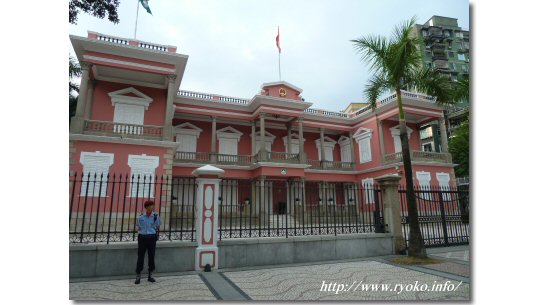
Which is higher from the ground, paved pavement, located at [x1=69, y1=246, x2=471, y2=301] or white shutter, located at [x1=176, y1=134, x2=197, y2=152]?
white shutter, located at [x1=176, y1=134, x2=197, y2=152]

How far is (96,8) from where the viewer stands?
610 centimetres

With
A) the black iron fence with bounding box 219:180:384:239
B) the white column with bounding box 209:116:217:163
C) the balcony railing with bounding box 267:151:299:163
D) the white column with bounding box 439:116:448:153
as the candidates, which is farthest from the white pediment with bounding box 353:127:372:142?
the black iron fence with bounding box 219:180:384:239

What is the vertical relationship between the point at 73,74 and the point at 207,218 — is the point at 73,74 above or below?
above

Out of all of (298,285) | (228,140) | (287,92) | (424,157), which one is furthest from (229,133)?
(298,285)

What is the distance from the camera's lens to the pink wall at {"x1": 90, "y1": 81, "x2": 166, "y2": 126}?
1354 centimetres

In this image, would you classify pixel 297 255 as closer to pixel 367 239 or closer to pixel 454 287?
pixel 367 239

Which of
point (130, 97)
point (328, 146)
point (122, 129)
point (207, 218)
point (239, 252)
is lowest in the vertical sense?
point (239, 252)

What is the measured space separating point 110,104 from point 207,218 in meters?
10.5

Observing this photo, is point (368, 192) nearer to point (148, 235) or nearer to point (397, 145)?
point (148, 235)

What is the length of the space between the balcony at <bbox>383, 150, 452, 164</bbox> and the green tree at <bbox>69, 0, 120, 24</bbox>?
16069 millimetres

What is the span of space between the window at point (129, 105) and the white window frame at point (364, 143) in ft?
44.4

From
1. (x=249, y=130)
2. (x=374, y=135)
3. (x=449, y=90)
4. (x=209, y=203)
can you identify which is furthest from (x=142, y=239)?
(x=374, y=135)

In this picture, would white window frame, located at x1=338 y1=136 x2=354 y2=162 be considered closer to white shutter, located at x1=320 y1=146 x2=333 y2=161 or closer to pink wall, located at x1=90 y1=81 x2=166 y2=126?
white shutter, located at x1=320 y1=146 x2=333 y2=161

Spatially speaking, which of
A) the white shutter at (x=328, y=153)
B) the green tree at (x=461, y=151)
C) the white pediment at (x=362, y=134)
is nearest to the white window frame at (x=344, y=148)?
the white pediment at (x=362, y=134)
